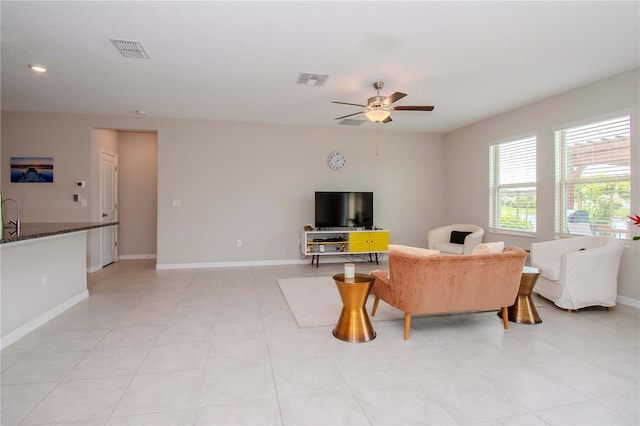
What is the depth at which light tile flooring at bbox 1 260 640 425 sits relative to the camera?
1967 mm

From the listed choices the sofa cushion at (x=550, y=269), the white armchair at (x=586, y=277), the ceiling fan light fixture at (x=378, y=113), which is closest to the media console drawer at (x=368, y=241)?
the ceiling fan light fixture at (x=378, y=113)

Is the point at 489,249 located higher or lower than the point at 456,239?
higher

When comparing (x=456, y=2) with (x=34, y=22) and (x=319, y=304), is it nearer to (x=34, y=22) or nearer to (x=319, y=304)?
(x=319, y=304)

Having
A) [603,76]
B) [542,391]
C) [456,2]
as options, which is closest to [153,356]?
[542,391]

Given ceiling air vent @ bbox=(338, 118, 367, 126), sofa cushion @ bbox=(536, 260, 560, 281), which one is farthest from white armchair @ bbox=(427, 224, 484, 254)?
ceiling air vent @ bbox=(338, 118, 367, 126)

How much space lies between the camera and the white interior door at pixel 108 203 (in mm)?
6363

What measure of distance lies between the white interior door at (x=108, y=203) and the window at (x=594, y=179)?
7578 mm

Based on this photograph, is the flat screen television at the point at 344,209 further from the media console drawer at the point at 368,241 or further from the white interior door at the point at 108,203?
the white interior door at the point at 108,203

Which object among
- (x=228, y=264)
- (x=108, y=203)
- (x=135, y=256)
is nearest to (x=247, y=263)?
(x=228, y=264)

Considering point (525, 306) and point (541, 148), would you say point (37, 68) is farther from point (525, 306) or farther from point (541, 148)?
point (541, 148)

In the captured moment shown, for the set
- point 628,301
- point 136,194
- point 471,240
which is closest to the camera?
point 628,301

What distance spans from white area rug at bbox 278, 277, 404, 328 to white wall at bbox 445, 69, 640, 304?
292cm

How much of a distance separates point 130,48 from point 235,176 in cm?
327

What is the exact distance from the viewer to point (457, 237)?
6500 mm
